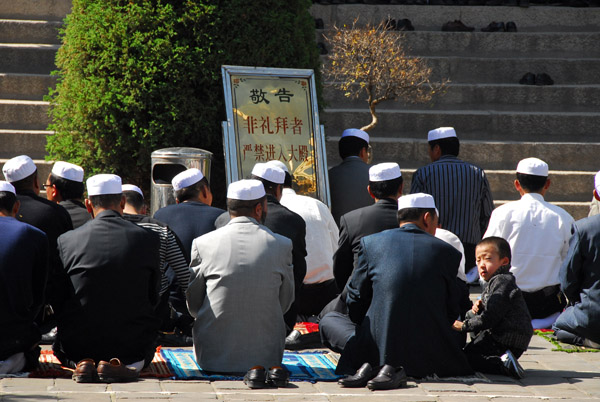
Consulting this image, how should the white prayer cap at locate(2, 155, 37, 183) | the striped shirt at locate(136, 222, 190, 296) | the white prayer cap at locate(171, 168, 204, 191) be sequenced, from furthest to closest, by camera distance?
the white prayer cap at locate(171, 168, 204, 191) < the white prayer cap at locate(2, 155, 37, 183) < the striped shirt at locate(136, 222, 190, 296)

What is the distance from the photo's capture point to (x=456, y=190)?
27.6 feet

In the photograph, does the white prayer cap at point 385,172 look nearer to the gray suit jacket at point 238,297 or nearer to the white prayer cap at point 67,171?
the gray suit jacket at point 238,297

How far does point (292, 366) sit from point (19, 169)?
94.7 inches

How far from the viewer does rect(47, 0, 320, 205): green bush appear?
8789 millimetres

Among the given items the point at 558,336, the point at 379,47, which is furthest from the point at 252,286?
the point at 379,47

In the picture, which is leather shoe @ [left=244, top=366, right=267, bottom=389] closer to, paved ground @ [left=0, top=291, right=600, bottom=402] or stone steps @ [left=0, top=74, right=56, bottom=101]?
paved ground @ [left=0, top=291, right=600, bottom=402]

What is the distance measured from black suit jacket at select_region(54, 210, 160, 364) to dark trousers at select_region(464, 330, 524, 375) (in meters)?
2.13

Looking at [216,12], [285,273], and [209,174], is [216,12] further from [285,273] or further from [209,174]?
[285,273]

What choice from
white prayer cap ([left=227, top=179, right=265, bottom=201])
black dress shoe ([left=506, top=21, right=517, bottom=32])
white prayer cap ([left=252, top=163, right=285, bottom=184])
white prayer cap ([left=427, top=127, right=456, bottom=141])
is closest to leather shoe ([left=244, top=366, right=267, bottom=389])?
white prayer cap ([left=227, top=179, right=265, bottom=201])

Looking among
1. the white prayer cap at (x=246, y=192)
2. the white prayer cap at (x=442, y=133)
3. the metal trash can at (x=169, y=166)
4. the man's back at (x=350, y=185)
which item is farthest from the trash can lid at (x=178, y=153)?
the white prayer cap at (x=246, y=192)

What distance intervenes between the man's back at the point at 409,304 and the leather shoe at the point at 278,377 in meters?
0.47

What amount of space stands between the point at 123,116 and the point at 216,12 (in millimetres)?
1323

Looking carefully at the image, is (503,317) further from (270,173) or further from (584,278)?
(270,173)

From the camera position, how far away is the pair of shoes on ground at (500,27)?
13.6m
